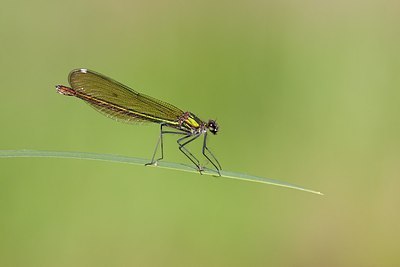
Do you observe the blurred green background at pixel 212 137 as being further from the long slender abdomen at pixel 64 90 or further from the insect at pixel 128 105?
the long slender abdomen at pixel 64 90

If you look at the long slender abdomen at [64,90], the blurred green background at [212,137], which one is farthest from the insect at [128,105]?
the blurred green background at [212,137]

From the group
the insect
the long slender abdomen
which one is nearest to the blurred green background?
the insect

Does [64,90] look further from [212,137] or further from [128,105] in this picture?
[212,137]

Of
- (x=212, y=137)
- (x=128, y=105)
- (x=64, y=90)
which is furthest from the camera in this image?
(x=212, y=137)

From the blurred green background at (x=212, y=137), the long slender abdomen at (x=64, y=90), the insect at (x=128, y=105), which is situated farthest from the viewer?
the blurred green background at (x=212, y=137)

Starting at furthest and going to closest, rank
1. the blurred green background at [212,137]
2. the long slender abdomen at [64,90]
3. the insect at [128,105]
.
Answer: the blurred green background at [212,137], the insect at [128,105], the long slender abdomen at [64,90]

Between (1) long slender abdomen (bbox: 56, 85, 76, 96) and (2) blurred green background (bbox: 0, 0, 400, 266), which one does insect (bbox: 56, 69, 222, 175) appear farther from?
(2) blurred green background (bbox: 0, 0, 400, 266)

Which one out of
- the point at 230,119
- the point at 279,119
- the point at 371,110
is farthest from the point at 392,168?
the point at 230,119

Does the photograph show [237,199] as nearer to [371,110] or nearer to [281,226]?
[281,226]

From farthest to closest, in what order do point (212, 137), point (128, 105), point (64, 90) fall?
point (212, 137) → point (128, 105) → point (64, 90)

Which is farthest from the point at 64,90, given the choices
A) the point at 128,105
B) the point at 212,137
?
the point at 212,137
